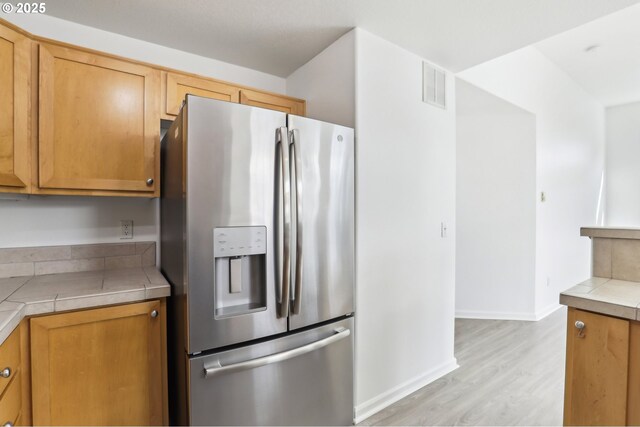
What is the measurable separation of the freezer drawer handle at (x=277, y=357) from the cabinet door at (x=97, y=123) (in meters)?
1.05

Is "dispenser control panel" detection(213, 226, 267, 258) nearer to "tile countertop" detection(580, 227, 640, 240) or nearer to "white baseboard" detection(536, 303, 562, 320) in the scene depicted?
"tile countertop" detection(580, 227, 640, 240)

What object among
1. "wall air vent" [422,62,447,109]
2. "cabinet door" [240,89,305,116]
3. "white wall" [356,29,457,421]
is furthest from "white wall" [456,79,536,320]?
"cabinet door" [240,89,305,116]

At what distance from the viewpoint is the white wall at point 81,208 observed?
183 centimetres

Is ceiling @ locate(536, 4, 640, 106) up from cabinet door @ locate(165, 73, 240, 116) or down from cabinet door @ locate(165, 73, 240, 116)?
up

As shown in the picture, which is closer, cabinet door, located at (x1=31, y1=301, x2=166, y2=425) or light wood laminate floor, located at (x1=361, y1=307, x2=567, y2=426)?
cabinet door, located at (x1=31, y1=301, x2=166, y2=425)

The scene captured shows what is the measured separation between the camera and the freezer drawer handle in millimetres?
1418

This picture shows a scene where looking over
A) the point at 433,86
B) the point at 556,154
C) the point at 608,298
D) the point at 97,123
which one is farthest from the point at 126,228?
the point at 556,154

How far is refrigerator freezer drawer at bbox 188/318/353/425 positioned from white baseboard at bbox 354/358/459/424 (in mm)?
153

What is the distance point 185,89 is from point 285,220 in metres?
1.08

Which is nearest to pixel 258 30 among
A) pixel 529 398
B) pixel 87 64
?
pixel 87 64

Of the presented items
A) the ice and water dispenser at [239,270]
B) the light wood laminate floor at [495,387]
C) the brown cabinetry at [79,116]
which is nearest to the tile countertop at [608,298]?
the light wood laminate floor at [495,387]

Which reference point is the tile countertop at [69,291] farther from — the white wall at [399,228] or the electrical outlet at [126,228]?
the white wall at [399,228]

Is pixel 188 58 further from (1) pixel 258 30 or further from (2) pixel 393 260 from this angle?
(2) pixel 393 260

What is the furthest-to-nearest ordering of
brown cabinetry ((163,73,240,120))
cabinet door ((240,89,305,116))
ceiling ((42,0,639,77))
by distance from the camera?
cabinet door ((240,89,305,116))
brown cabinetry ((163,73,240,120))
ceiling ((42,0,639,77))
